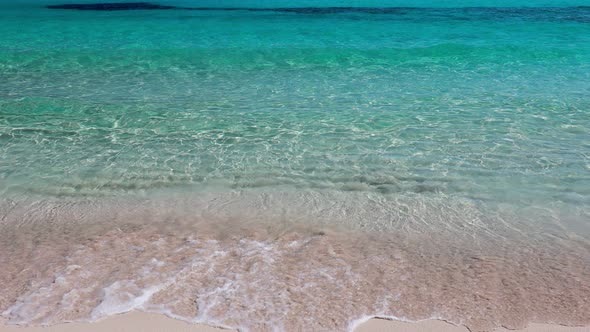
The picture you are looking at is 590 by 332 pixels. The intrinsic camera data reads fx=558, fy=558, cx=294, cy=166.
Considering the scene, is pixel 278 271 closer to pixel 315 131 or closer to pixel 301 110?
pixel 315 131

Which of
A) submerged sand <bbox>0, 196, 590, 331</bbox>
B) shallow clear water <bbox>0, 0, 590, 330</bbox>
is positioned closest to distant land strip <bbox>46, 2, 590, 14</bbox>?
shallow clear water <bbox>0, 0, 590, 330</bbox>

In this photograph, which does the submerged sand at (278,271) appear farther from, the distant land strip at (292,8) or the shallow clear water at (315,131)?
the distant land strip at (292,8)

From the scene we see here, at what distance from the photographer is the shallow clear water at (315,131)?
225 inches

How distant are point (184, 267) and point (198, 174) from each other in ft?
6.94

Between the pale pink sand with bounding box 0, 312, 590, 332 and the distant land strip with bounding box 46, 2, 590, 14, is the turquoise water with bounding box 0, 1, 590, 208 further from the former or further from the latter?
the distant land strip with bounding box 46, 2, 590, 14

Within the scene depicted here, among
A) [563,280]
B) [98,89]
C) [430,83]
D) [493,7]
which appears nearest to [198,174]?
[563,280]

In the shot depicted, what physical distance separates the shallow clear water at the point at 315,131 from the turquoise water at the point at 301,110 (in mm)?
37

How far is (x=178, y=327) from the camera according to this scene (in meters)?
3.96

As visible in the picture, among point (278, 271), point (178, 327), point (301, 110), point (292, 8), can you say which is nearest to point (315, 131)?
point (301, 110)

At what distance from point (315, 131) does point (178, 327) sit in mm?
4521

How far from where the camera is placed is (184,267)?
15.3ft

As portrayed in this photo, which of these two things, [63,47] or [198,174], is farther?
[63,47]

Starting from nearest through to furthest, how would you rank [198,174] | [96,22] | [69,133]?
1. [198,174]
2. [69,133]
3. [96,22]

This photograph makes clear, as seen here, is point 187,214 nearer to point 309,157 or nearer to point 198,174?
point 198,174
